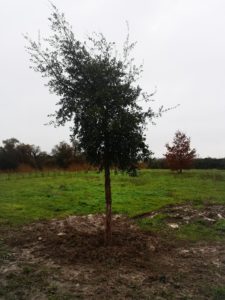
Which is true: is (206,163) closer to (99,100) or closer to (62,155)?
(62,155)

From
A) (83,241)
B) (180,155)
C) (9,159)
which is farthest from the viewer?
(9,159)

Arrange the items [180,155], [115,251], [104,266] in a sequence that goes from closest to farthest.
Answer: [104,266] → [115,251] → [180,155]

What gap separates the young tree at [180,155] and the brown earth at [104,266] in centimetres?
Result: 2531

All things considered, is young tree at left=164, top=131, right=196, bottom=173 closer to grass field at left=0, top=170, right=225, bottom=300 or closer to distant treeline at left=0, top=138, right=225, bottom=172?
distant treeline at left=0, top=138, right=225, bottom=172

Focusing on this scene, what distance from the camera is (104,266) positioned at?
8.16 metres

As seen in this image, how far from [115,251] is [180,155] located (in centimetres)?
2818

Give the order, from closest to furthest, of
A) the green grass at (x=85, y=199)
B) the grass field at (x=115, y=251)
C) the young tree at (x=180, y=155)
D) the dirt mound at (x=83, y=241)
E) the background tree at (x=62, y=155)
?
the grass field at (x=115, y=251), the dirt mound at (x=83, y=241), the green grass at (x=85, y=199), the young tree at (x=180, y=155), the background tree at (x=62, y=155)

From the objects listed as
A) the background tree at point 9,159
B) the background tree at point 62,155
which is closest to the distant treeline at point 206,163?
the background tree at point 62,155

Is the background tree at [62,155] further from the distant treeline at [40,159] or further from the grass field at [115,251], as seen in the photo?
the grass field at [115,251]

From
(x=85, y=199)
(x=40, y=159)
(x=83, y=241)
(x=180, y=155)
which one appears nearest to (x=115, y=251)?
(x=83, y=241)

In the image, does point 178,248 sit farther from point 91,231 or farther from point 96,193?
point 96,193

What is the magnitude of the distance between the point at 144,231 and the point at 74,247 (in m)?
2.88

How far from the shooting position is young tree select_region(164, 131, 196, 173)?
36188 mm

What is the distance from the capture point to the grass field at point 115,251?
22.9ft
